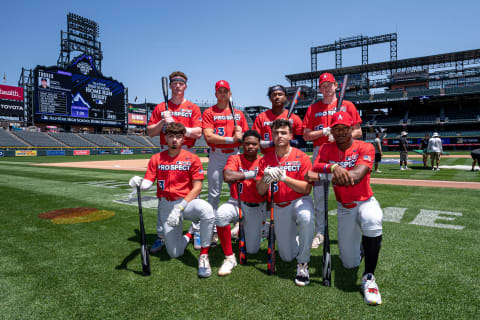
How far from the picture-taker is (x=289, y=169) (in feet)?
11.9

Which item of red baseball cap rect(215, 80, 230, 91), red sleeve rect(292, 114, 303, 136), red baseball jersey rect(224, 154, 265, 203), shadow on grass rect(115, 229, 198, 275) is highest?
red baseball cap rect(215, 80, 230, 91)

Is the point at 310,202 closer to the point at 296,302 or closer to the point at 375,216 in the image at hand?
the point at 375,216

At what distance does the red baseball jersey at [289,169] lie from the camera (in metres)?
3.56

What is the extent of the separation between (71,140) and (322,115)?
47.0 metres

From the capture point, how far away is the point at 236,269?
3596 mm

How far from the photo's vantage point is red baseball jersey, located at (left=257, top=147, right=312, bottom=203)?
3559 mm

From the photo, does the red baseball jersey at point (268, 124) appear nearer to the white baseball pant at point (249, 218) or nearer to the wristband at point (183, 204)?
the white baseball pant at point (249, 218)

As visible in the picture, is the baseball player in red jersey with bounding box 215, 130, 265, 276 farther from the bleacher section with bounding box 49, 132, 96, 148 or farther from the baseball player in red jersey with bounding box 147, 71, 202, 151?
the bleacher section with bounding box 49, 132, 96, 148

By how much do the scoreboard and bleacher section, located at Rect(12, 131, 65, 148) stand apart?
307cm

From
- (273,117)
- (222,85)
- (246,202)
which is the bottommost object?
(246,202)

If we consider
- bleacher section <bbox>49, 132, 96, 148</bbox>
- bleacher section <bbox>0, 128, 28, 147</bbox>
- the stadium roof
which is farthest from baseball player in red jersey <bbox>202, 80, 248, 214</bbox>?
the stadium roof

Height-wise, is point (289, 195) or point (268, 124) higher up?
point (268, 124)

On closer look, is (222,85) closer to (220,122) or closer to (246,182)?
(220,122)

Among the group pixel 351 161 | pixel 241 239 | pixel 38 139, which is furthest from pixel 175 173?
pixel 38 139
